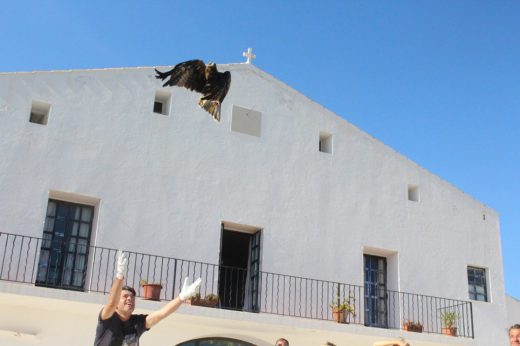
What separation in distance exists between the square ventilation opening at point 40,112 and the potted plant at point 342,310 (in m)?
6.68

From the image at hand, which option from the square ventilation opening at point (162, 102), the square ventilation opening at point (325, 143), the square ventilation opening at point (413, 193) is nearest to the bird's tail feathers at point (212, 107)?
the square ventilation opening at point (162, 102)

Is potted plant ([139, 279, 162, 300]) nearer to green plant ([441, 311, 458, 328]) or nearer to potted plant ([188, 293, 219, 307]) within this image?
potted plant ([188, 293, 219, 307])

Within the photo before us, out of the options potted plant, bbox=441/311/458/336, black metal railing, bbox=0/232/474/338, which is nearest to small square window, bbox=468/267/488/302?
black metal railing, bbox=0/232/474/338

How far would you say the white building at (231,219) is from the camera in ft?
42.6

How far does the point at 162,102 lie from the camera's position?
15.0 meters

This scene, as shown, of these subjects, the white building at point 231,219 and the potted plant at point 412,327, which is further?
the potted plant at point 412,327

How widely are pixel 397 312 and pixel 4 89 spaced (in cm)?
916

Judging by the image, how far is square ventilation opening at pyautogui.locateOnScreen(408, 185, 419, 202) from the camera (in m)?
17.1

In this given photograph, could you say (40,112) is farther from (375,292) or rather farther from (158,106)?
(375,292)

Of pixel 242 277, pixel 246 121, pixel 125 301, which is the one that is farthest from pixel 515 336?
pixel 246 121

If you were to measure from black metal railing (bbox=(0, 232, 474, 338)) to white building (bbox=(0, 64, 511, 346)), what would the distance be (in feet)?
0.11

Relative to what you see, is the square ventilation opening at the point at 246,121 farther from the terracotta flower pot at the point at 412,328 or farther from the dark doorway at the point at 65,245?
the terracotta flower pot at the point at 412,328

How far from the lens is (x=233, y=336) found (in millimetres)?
13953

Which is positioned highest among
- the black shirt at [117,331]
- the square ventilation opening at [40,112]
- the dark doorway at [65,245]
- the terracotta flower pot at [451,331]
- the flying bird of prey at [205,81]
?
the square ventilation opening at [40,112]
